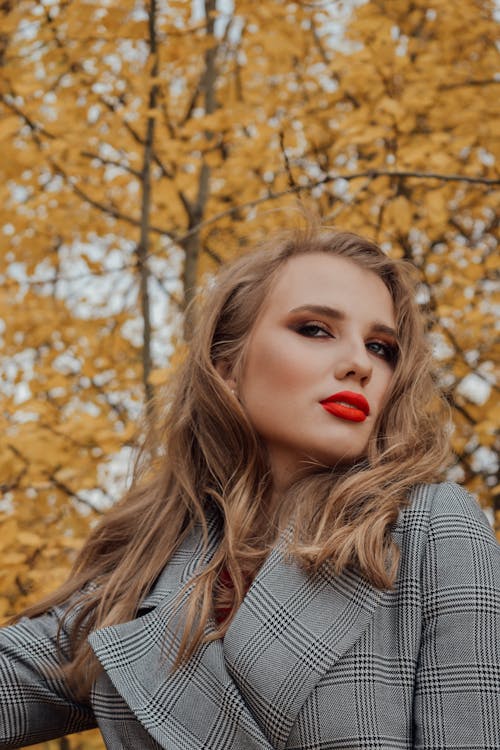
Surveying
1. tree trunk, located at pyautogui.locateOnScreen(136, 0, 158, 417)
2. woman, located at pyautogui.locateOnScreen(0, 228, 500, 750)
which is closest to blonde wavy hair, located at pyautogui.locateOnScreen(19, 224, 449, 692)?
woman, located at pyautogui.locateOnScreen(0, 228, 500, 750)

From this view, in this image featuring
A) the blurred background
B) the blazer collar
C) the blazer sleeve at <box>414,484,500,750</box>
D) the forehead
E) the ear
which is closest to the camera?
the blazer sleeve at <box>414,484,500,750</box>

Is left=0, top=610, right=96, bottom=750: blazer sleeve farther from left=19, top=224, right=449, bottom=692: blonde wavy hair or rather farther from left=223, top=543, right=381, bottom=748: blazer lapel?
left=223, top=543, right=381, bottom=748: blazer lapel

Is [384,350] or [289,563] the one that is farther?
[384,350]

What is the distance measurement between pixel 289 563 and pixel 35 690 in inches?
23.9

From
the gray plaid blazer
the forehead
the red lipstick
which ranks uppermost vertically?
the forehead

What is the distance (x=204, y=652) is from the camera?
5.15 ft

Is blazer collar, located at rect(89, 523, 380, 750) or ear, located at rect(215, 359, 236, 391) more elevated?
ear, located at rect(215, 359, 236, 391)

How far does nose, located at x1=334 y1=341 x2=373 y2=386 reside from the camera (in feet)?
5.52

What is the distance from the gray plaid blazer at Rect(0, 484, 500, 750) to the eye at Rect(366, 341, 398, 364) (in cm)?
36

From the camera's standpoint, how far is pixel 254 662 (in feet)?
4.83

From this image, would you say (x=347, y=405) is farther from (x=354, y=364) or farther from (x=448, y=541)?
(x=448, y=541)

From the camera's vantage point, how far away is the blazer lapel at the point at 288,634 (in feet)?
4.68

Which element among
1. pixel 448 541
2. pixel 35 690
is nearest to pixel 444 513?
pixel 448 541

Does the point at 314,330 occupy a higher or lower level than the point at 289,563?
higher
